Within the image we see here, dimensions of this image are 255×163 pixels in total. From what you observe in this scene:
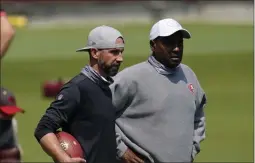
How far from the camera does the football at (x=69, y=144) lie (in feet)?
23.1

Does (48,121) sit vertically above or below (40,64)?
above

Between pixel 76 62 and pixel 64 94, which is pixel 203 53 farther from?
pixel 64 94

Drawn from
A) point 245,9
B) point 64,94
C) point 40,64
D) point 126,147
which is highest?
point 64,94

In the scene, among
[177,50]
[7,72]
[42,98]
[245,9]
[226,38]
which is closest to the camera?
[177,50]

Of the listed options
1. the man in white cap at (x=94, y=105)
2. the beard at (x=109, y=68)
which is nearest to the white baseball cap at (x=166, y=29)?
the man in white cap at (x=94, y=105)

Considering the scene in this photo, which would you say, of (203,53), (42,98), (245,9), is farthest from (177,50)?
(245,9)

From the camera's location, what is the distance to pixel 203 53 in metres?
32.5

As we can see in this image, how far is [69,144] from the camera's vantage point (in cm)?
705

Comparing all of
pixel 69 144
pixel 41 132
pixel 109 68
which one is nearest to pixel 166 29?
pixel 109 68

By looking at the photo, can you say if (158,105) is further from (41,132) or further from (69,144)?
(41,132)

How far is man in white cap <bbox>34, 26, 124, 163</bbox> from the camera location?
23.2 feet

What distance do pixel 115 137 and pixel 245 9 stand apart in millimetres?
54439

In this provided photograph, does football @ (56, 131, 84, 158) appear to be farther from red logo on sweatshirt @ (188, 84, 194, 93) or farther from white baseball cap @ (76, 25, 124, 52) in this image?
red logo on sweatshirt @ (188, 84, 194, 93)

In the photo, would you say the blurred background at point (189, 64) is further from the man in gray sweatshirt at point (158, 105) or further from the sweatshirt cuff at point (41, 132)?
the sweatshirt cuff at point (41, 132)
